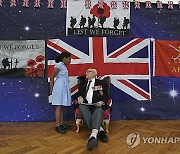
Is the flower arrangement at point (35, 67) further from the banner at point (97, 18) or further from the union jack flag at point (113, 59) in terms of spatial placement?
the banner at point (97, 18)

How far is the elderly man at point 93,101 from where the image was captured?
2.59 m

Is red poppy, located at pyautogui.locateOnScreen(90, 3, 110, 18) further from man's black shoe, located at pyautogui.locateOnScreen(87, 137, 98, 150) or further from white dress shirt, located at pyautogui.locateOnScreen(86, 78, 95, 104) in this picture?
man's black shoe, located at pyautogui.locateOnScreen(87, 137, 98, 150)

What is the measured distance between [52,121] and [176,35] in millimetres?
2503

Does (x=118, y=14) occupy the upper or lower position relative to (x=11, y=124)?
upper

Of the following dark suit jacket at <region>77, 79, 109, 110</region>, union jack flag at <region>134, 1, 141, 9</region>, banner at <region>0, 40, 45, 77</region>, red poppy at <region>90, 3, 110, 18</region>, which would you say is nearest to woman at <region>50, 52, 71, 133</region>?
dark suit jacket at <region>77, 79, 109, 110</region>

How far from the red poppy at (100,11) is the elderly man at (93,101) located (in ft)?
3.64

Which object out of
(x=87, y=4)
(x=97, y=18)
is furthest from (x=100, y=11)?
(x=87, y=4)

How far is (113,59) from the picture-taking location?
11.7 feet

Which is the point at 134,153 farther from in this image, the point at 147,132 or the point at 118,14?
the point at 118,14

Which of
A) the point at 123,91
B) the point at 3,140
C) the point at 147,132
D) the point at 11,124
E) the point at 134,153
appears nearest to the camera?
the point at 134,153

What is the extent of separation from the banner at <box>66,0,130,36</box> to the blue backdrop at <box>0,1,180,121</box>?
11 centimetres

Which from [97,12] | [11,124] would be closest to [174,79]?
[97,12]

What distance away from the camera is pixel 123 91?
11.7 feet
